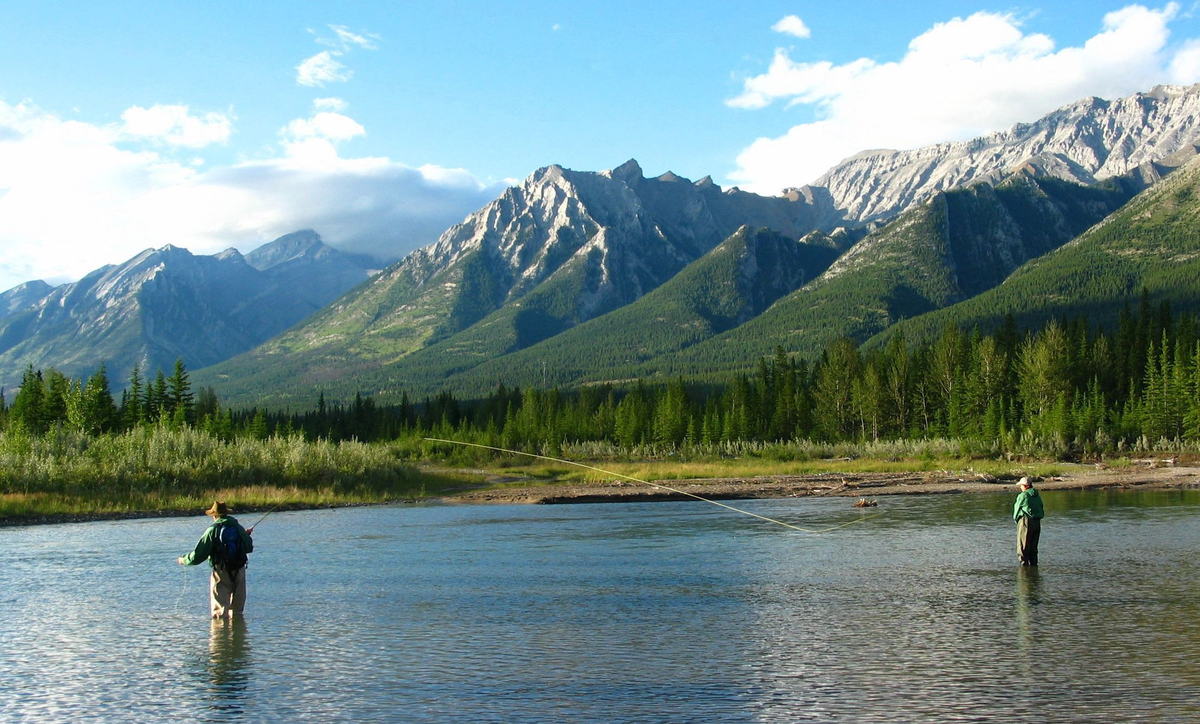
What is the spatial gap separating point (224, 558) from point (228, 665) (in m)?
3.90

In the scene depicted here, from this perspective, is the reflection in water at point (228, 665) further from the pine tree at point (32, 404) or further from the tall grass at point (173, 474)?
the pine tree at point (32, 404)

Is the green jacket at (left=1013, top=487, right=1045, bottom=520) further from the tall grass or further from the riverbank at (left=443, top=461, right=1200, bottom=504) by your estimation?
the tall grass

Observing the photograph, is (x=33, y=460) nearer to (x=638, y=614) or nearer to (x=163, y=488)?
(x=163, y=488)

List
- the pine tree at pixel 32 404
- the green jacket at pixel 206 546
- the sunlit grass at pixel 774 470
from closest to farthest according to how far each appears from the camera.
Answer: the green jacket at pixel 206 546
the sunlit grass at pixel 774 470
the pine tree at pixel 32 404

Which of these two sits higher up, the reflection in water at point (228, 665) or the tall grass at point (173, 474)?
the tall grass at point (173, 474)

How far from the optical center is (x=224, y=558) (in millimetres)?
19125

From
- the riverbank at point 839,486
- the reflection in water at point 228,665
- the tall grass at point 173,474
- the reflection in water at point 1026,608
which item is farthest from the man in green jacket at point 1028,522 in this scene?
the tall grass at point 173,474

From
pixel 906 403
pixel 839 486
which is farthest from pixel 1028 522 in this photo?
pixel 906 403

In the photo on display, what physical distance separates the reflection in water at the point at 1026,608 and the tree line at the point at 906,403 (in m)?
58.8

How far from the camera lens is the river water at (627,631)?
12.9 meters

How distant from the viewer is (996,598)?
19.8m

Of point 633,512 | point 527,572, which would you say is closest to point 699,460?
point 633,512

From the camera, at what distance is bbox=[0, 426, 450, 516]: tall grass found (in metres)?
46.1

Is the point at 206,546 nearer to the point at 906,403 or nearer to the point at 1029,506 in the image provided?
the point at 1029,506
